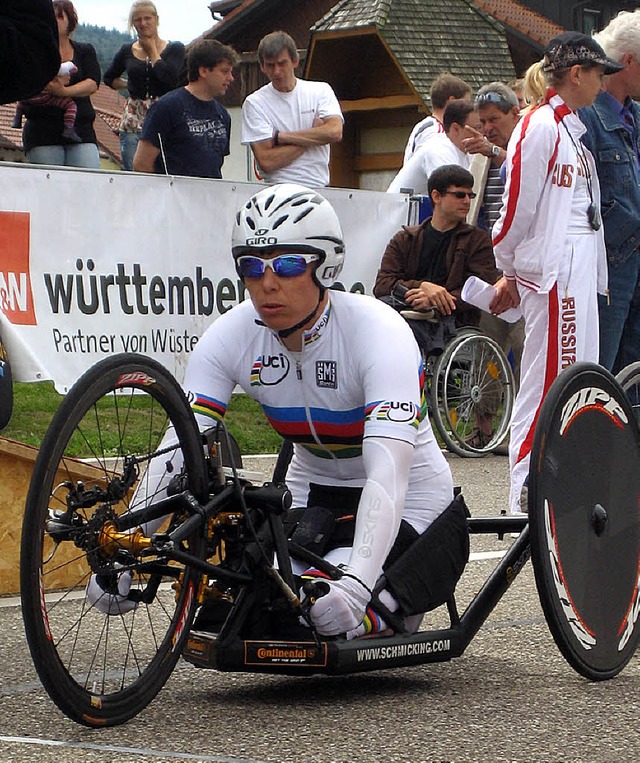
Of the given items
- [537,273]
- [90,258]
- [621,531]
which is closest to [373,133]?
[90,258]

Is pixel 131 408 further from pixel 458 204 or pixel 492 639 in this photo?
pixel 458 204

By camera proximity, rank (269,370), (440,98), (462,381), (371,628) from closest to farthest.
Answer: (371,628) < (269,370) < (462,381) < (440,98)

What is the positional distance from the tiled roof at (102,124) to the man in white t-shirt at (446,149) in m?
31.2

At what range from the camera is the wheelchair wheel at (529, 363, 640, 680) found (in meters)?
4.39

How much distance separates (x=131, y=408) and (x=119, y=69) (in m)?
8.60

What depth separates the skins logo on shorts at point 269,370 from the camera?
4.69 meters

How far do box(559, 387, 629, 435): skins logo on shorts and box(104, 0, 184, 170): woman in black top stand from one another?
795cm

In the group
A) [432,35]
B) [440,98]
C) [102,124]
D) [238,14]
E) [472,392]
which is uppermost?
[238,14]

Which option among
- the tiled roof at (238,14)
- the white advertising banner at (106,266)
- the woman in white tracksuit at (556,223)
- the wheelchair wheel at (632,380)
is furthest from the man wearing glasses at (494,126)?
the tiled roof at (238,14)

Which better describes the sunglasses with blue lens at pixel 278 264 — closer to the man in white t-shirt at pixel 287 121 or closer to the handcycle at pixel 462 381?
the handcycle at pixel 462 381

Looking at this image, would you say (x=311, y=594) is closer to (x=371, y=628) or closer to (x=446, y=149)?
A: (x=371, y=628)

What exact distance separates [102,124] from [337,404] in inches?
2636

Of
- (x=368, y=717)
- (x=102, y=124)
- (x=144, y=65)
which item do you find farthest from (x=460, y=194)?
(x=102, y=124)

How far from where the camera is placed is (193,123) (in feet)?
36.2
